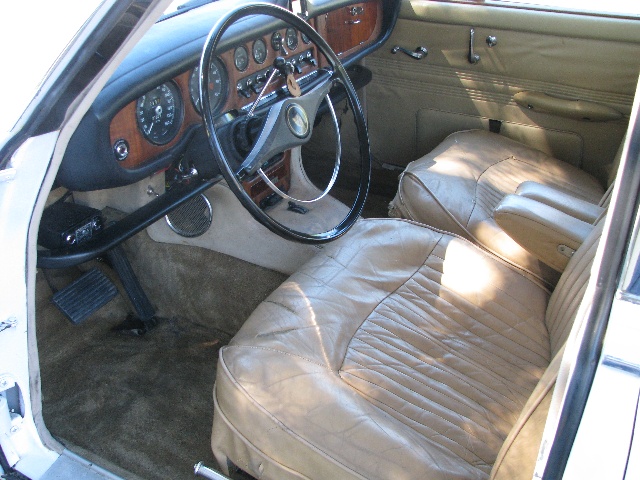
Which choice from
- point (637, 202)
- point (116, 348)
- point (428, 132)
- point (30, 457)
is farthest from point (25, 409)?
point (428, 132)

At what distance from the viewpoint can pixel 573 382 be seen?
2.58ft

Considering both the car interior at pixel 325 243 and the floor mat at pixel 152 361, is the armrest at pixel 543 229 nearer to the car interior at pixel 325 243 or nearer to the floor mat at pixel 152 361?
the car interior at pixel 325 243

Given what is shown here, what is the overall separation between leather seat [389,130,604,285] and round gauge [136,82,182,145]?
2.66 feet

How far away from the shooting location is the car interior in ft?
4.20

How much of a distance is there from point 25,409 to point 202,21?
1205 millimetres

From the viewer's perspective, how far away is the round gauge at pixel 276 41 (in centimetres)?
204

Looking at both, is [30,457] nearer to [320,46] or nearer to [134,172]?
[134,172]

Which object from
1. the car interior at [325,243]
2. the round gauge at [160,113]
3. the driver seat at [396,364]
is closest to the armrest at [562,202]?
the car interior at [325,243]

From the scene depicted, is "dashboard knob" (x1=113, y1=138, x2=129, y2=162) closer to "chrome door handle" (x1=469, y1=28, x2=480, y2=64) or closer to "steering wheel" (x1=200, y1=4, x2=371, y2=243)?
"steering wheel" (x1=200, y1=4, x2=371, y2=243)

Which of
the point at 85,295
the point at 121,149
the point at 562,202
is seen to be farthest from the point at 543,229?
the point at 85,295

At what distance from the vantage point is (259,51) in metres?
2.00

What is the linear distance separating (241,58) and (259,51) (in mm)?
105

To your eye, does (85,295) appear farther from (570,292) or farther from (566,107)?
(566,107)

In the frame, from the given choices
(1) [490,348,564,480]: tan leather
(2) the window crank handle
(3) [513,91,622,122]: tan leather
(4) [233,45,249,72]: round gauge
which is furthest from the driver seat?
(2) the window crank handle
